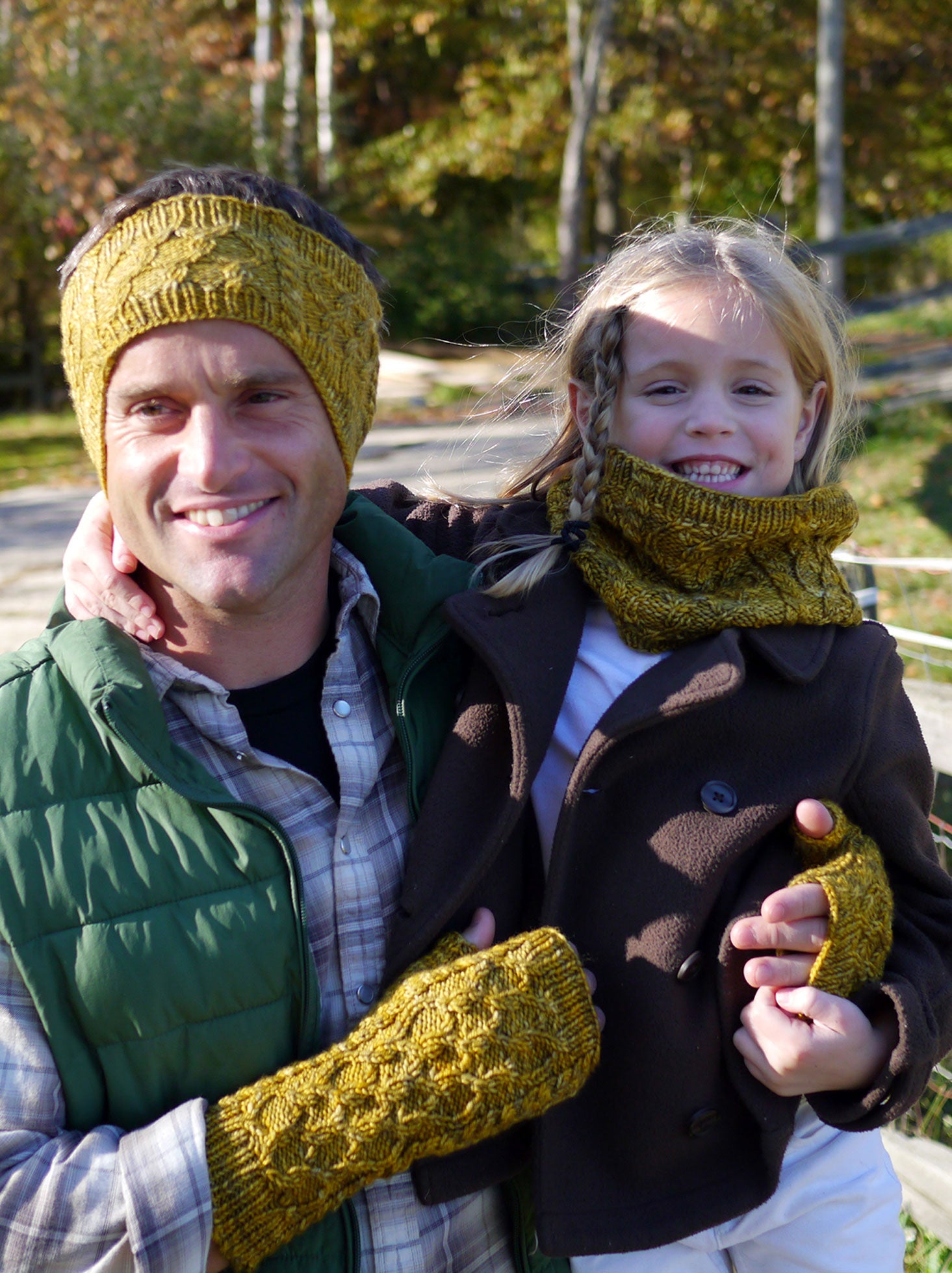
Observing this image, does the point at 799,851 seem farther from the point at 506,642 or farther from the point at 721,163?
the point at 721,163

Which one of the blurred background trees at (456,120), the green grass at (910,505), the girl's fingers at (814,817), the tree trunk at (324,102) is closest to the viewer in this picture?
the girl's fingers at (814,817)

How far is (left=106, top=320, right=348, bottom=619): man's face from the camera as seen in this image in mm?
1752

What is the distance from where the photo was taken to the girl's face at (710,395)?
2.17m

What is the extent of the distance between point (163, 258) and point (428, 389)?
14.9 meters

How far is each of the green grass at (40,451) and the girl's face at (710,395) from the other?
10.1 meters

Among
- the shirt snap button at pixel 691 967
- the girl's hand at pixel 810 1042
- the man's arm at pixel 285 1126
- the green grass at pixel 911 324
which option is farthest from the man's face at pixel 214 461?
the green grass at pixel 911 324

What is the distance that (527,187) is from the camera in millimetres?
27984

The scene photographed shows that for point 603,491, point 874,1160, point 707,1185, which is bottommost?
point 874,1160

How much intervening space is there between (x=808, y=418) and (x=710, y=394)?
0.34m

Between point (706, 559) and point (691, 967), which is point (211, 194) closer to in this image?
point (706, 559)

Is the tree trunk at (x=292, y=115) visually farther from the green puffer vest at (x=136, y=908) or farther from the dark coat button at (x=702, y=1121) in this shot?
the dark coat button at (x=702, y=1121)

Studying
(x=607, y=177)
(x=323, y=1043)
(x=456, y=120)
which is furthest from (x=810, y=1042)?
(x=456, y=120)

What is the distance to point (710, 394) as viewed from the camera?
2.18 m

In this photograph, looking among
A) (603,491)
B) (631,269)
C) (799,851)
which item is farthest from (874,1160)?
(631,269)
